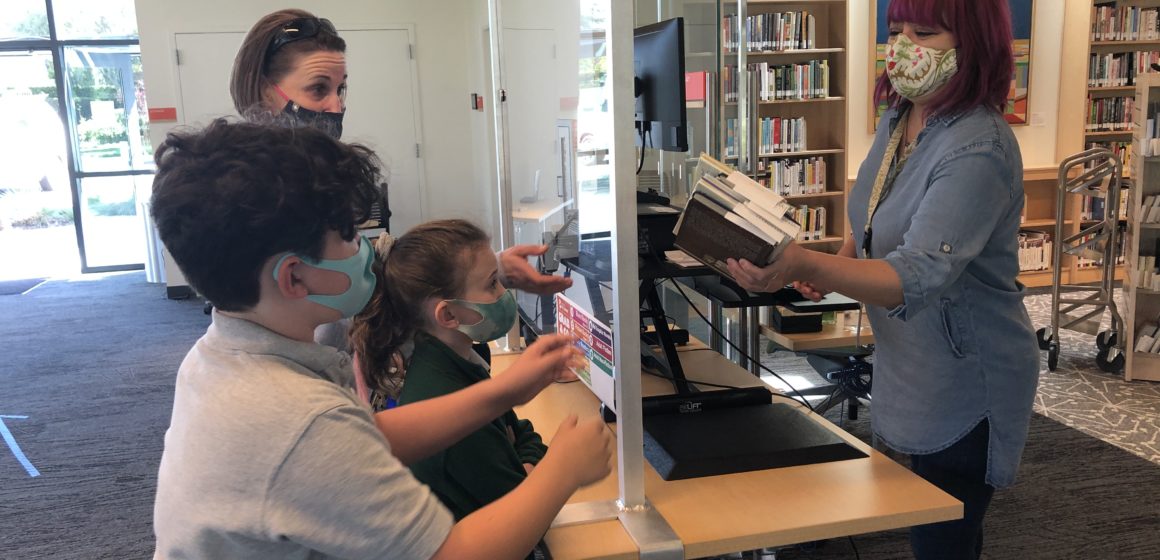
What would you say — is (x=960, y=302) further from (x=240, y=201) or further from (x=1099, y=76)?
(x=1099, y=76)

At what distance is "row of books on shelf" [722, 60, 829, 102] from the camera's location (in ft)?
19.2

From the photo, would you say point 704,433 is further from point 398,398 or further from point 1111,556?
point 1111,556

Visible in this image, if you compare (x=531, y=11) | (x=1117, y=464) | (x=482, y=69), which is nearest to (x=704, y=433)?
(x=531, y=11)

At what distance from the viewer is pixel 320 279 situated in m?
0.92

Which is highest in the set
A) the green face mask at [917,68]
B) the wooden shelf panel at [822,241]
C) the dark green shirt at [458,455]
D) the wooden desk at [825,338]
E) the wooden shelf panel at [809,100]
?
the wooden shelf panel at [809,100]

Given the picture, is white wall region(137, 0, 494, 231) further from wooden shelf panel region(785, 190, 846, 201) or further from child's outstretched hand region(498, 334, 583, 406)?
child's outstretched hand region(498, 334, 583, 406)

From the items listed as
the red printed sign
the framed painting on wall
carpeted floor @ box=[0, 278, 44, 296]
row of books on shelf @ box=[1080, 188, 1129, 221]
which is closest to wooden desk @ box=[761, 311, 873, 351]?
the framed painting on wall

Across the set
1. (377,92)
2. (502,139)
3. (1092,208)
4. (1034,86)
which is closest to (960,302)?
(502,139)

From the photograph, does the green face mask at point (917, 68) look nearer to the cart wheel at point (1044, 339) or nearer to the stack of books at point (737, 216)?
the stack of books at point (737, 216)

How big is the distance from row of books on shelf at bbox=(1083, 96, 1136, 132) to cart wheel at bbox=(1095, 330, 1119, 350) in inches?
107

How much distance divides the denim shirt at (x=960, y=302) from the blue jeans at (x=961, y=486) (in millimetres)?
19

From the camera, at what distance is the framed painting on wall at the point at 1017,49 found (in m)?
6.09

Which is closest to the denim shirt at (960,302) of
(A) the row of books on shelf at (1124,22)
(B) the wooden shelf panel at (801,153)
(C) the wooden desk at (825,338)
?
(C) the wooden desk at (825,338)

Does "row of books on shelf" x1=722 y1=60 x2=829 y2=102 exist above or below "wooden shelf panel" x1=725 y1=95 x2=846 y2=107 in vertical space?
above
